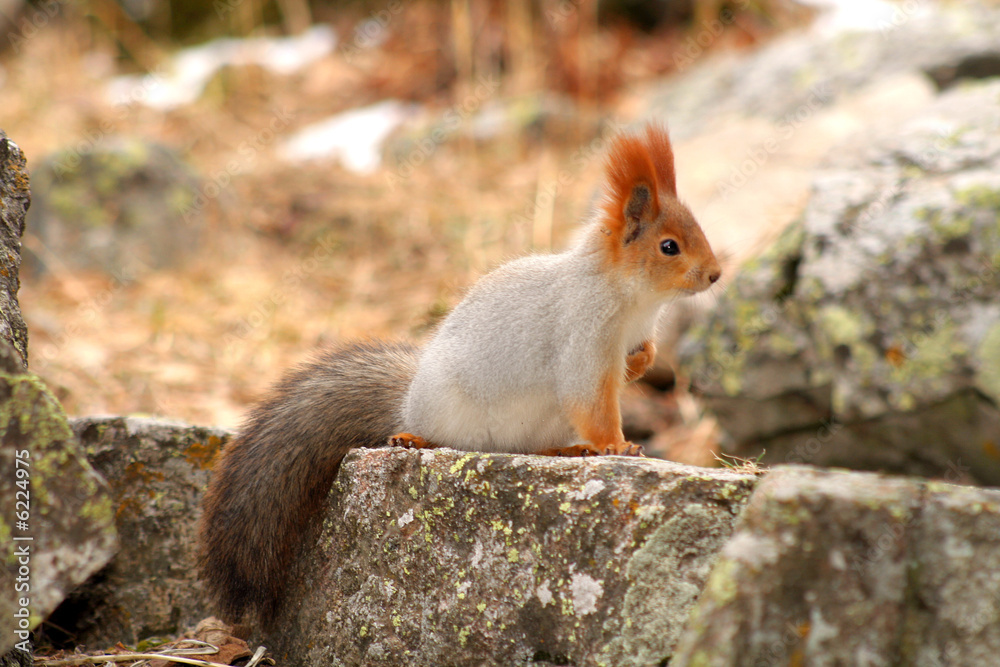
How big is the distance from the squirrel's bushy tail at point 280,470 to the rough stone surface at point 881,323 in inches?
97.1

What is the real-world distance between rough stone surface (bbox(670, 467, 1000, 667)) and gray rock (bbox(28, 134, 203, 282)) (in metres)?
6.70

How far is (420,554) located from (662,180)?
1467mm

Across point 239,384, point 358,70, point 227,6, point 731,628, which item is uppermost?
point 227,6

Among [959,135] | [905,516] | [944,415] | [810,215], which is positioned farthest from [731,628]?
[959,135]

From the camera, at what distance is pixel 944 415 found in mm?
4480

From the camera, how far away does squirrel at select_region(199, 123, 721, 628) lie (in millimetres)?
2895

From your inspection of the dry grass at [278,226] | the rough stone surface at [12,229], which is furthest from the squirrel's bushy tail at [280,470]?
the dry grass at [278,226]

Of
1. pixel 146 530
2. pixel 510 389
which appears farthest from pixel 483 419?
pixel 146 530

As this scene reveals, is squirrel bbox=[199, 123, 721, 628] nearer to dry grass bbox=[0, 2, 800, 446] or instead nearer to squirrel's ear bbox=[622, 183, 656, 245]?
squirrel's ear bbox=[622, 183, 656, 245]

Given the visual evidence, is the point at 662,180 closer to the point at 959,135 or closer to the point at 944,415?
the point at 944,415

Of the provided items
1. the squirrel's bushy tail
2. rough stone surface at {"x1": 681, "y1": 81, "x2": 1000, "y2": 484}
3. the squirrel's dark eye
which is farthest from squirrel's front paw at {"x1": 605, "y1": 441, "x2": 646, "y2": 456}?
rough stone surface at {"x1": 681, "y1": 81, "x2": 1000, "y2": 484}

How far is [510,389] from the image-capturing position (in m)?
2.99

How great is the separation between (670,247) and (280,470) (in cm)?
149

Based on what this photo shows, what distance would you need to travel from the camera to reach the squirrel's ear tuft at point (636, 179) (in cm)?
291
